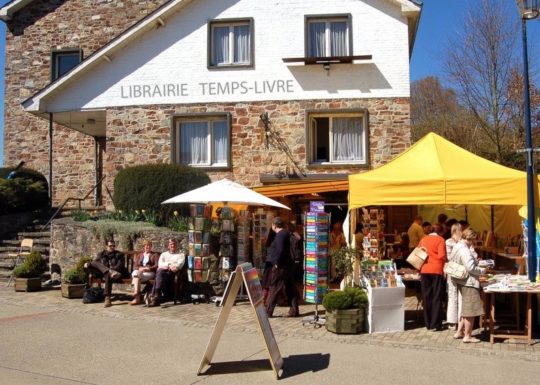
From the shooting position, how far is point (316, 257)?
32.1 ft

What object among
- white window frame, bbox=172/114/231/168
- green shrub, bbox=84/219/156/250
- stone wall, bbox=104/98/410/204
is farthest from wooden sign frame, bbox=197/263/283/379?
white window frame, bbox=172/114/231/168

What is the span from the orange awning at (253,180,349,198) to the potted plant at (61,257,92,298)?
445 centimetres

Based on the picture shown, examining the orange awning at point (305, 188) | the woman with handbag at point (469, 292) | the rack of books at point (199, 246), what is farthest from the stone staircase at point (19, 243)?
the woman with handbag at point (469, 292)

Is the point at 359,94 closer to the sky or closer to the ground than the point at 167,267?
closer to the sky

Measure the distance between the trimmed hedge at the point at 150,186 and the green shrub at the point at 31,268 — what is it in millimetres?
2532

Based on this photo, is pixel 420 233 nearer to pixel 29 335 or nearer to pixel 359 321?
pixel 359 321

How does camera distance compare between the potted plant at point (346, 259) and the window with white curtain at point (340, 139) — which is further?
the window with white curtain at point (340, 139)

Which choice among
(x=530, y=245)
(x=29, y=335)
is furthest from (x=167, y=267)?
(x=530, y=245)

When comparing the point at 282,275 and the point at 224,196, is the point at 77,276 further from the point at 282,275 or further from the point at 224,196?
the point at 282,275

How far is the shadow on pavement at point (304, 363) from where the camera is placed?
6621 millimetres

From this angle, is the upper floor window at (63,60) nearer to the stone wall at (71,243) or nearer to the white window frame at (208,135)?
the white window frame at (208,135)

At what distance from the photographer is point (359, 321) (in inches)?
340

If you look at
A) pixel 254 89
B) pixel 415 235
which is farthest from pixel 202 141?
pixel 415 235

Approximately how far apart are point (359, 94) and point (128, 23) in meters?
10.8
